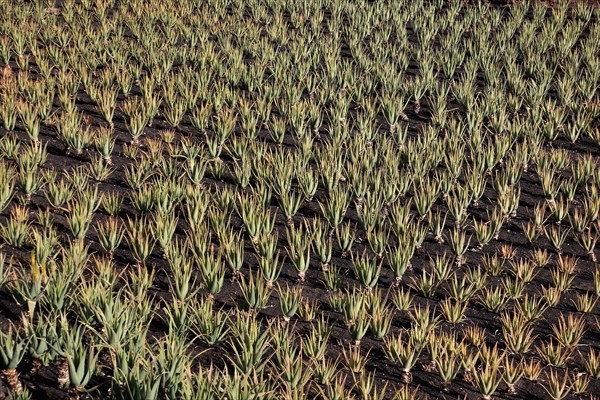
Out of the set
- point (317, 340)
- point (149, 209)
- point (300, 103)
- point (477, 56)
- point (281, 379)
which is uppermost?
point (477, 56)

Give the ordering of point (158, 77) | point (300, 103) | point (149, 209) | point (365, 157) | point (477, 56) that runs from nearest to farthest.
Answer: point (149, 209) < point (365, 157) < point (300, 103) < point (158, 77) < point (477, 56)

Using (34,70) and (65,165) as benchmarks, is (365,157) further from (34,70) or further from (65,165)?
(34,70)

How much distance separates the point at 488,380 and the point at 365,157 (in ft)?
6.66

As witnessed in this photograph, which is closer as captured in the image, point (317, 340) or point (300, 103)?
point (317, 340)

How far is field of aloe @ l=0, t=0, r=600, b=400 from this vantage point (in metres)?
3.20

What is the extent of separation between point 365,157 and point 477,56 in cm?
241

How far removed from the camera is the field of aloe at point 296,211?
10.5 ft

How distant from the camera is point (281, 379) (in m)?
3.02

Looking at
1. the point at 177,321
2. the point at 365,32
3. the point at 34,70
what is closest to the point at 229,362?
the point at 177,321

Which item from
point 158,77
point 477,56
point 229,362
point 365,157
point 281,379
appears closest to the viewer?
point 281,379

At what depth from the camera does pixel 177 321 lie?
331cm

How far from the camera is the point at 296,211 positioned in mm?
4535

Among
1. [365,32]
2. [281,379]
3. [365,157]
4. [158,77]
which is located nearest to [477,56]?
[365,32]

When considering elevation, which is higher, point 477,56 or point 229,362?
point 477,56
